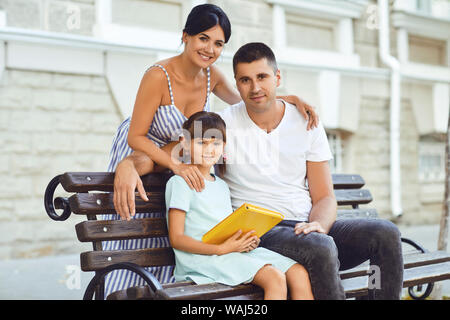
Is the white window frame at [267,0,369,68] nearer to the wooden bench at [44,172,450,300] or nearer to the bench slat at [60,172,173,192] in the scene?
the wooden bench at [44,172,450,300]

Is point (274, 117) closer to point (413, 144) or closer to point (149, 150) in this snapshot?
point (149, 150)

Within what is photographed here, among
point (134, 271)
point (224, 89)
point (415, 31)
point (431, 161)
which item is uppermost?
point (415, 31)

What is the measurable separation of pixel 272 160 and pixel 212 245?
26.7 inches

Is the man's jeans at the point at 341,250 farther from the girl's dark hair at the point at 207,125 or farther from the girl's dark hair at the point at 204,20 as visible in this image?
the girl's dark hair at the point at 204,20

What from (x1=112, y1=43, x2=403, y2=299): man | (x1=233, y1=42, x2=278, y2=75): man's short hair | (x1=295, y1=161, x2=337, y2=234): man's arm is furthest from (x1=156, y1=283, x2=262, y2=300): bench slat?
(x1=233, y1=42, x2=278, y2=75): man's short hair

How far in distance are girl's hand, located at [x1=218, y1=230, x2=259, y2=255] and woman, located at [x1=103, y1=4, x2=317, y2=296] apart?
1.46 feet

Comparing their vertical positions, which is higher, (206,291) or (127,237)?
→ (127,237)

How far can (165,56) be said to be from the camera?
707cm

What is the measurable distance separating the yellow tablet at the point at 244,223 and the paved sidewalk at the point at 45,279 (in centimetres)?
253

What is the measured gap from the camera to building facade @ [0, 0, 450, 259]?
20.4 feet

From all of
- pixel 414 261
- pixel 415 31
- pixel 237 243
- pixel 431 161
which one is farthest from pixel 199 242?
→ pixel 431 161

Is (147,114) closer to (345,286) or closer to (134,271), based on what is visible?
(134,271)

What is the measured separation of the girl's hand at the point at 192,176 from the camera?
2709mm

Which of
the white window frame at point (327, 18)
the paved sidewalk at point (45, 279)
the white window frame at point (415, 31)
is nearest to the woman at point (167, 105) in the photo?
the paved sidewalk at point (45, 279)
